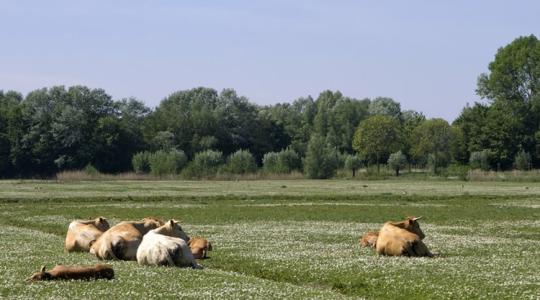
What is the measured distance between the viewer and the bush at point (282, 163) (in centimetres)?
14000

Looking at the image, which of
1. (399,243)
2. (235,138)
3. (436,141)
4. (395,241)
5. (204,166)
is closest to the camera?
(399,243)

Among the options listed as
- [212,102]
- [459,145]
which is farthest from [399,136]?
[212,102]

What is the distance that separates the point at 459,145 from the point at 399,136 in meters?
14.8

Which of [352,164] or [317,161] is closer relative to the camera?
[317,161]

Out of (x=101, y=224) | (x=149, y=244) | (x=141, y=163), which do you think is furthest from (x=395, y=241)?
(x=141, y=163)

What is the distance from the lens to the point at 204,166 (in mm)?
137250

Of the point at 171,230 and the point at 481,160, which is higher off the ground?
the point at 481,160

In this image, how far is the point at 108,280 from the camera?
20172 mm

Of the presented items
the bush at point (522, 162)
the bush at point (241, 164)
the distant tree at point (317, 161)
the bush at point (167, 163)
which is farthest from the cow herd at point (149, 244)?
the bush at point (522, 162)

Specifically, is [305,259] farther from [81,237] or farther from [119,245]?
[81,237]

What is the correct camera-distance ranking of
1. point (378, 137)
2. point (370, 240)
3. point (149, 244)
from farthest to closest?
1. point (378, 137)
2. point (370, 240)
3. point (149, 244)

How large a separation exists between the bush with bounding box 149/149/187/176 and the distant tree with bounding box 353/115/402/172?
40898 mm

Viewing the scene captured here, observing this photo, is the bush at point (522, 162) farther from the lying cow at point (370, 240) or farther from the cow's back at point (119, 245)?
the cow's back at point (119, 245)

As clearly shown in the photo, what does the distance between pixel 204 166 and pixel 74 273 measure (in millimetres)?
117170
